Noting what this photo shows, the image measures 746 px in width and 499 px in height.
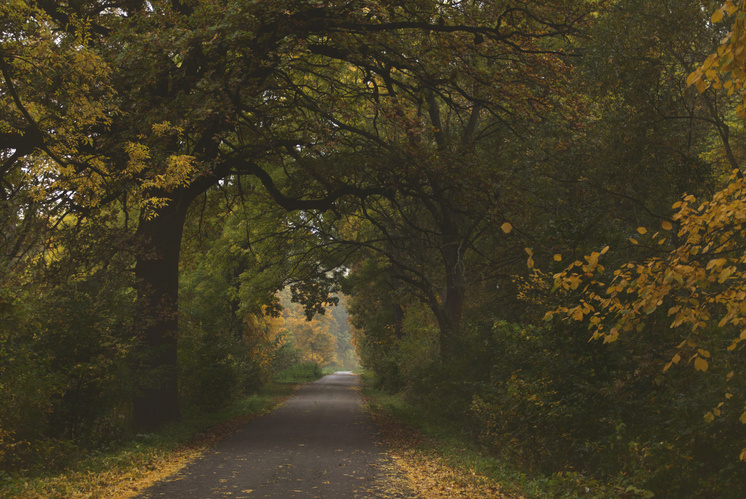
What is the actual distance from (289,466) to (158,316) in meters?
5.11

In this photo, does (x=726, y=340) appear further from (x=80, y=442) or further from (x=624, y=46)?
(x=80, y=442)

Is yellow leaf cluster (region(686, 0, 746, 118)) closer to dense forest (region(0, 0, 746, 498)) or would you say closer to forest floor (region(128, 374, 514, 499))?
dense forest (region(0, 0, 746, 498))

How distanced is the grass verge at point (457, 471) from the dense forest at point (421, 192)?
344 millimetres

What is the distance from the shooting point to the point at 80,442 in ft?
34.1

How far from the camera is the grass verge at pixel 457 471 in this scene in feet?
25.3

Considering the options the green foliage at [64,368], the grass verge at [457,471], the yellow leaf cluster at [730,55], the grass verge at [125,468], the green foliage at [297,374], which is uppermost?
the yellow leaf cluster at [730,55]

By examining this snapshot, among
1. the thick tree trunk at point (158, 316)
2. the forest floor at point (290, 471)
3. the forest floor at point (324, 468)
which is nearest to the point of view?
the forest floor at point (290, 471)

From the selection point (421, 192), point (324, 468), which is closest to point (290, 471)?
point (324, 468)

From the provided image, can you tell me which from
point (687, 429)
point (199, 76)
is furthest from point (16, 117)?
point (687, 429)

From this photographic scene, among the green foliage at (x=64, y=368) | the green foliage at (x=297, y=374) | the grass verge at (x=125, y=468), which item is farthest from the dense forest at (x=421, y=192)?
the green foliage at (x=297, y=374)

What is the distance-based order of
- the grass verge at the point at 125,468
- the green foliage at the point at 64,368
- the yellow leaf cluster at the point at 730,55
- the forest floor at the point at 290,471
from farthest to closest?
the green foliage at the point at 64,368, the forest floor at the point at 290,471, the grass verge at the point at 125,468, the yellow leaf cluster at the point at 730,55

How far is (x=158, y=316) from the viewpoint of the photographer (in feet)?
42.9

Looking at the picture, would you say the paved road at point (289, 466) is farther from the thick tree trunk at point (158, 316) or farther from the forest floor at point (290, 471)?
the thick tree trunk at point (158, 316)

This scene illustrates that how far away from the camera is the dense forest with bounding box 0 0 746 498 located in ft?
25.2
